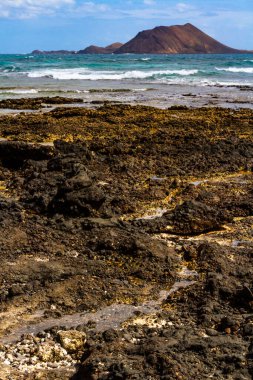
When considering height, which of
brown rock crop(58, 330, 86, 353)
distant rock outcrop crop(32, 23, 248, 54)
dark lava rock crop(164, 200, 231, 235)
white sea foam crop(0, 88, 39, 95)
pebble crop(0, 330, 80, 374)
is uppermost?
distant rock outcrop crop(32, 23, 248, 54)

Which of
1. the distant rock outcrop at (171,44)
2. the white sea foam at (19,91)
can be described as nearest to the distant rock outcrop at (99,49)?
the distant rock outcrop at (171,44)

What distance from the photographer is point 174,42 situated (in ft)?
551

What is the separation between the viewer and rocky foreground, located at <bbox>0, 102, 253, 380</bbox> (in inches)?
175

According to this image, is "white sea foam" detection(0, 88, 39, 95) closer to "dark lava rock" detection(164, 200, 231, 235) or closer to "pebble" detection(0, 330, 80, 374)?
"dark lava rock" detection(164, 200, 231, 235)

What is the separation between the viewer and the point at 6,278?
5934mm

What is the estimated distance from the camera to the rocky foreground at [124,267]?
14.6 feet

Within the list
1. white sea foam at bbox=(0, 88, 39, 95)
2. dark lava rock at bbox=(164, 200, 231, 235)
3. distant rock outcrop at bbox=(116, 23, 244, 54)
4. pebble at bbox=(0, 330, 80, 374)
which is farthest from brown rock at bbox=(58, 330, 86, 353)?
distant rock outcrop at bbox=(116, 23, 244, 54)

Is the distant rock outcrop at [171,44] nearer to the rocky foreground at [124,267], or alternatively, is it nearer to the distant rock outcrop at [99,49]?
the distant rock outcrop at [99,49]

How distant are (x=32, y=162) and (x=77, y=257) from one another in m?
5.12

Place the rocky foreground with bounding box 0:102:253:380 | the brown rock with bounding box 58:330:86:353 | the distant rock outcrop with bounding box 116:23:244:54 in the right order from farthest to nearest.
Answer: the distant rock outcrop with bounding box 116:23:244:54
the brown rock with bounding box 58:330:86:353
the rocky foreground with bounding box 0:102:253:380

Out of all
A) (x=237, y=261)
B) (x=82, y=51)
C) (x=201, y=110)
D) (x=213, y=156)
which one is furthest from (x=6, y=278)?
(x=82, y=51)

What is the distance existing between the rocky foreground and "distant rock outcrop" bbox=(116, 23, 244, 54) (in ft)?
516

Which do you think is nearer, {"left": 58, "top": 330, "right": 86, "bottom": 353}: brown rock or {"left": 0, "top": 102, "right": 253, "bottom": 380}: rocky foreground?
{"left": 0, "top": 102, "right": 253, "bottom": 380}: rocky foreground

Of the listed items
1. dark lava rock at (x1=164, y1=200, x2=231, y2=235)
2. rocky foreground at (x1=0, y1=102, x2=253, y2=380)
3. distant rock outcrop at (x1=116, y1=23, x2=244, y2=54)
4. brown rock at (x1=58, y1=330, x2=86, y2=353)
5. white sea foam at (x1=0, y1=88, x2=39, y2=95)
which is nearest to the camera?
rocky foreground at (x1=0, y1=102, x2=253, y2=380)
